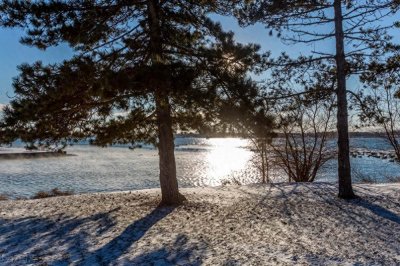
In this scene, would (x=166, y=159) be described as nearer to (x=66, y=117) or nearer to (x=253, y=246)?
(x=66, y=117)

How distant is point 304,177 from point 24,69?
1291 centimetres

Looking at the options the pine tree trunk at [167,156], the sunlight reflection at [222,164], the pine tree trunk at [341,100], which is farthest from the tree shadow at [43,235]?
the pine tree trunk at [341,100]

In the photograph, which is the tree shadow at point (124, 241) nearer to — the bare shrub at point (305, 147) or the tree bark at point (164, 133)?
the tree bark at point (164, 133)

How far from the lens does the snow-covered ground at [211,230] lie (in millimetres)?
5723

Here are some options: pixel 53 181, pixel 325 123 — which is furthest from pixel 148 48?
pixel 53 181

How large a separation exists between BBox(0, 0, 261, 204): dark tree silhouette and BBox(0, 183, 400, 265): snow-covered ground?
179cm

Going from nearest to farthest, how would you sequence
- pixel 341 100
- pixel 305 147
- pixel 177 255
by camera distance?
pixel 177 255 → pixel 341 100 → pixel 305 147

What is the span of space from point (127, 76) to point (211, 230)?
355 cm

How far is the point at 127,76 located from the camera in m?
7.50

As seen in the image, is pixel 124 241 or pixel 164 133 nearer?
pixel 124 241

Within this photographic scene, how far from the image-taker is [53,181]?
26.2 metres

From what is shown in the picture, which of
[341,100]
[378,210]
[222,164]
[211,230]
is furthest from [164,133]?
[222,164]

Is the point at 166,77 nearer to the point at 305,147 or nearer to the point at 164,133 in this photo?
the point at 164,133

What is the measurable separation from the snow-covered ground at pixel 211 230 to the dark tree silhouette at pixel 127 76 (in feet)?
5.88
